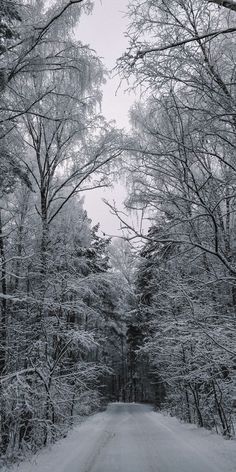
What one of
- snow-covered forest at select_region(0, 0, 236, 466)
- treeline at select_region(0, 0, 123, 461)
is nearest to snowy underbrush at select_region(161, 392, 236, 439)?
snow-covered forest at select_region(0, 0, 236, 466)

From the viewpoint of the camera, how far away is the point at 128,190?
35.1 feet

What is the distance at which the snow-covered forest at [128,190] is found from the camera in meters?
4.52

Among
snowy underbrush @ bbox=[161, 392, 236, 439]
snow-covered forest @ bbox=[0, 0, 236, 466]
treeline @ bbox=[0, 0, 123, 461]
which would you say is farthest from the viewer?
snowy underbrush @ bbox=[161, 392, 236, 439]

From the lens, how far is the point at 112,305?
2869cm

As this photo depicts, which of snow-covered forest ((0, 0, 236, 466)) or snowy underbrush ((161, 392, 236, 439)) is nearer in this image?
snow-covered forest ((0, 0, 236, 466))

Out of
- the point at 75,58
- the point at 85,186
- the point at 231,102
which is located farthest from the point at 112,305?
the point at 231,102

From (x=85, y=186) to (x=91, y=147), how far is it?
1290mm

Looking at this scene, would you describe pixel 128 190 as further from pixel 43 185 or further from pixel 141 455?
pixel 141 455

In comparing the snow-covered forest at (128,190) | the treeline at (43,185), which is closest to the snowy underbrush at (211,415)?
the snow-covered forest at (128,190)

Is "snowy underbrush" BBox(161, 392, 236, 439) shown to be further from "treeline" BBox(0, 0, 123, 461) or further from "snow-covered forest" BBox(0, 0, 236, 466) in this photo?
"treeline" BBox(0, 0, 123, 461)

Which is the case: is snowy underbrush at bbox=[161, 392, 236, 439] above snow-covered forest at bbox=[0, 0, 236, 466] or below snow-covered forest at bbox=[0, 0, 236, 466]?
below

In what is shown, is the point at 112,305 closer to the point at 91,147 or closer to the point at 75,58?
the point at 91,147

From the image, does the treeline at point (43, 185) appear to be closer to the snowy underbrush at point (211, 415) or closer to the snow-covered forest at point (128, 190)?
the snow-covered forest at point (128, 190)

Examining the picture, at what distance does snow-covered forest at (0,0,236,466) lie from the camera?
4.52m
